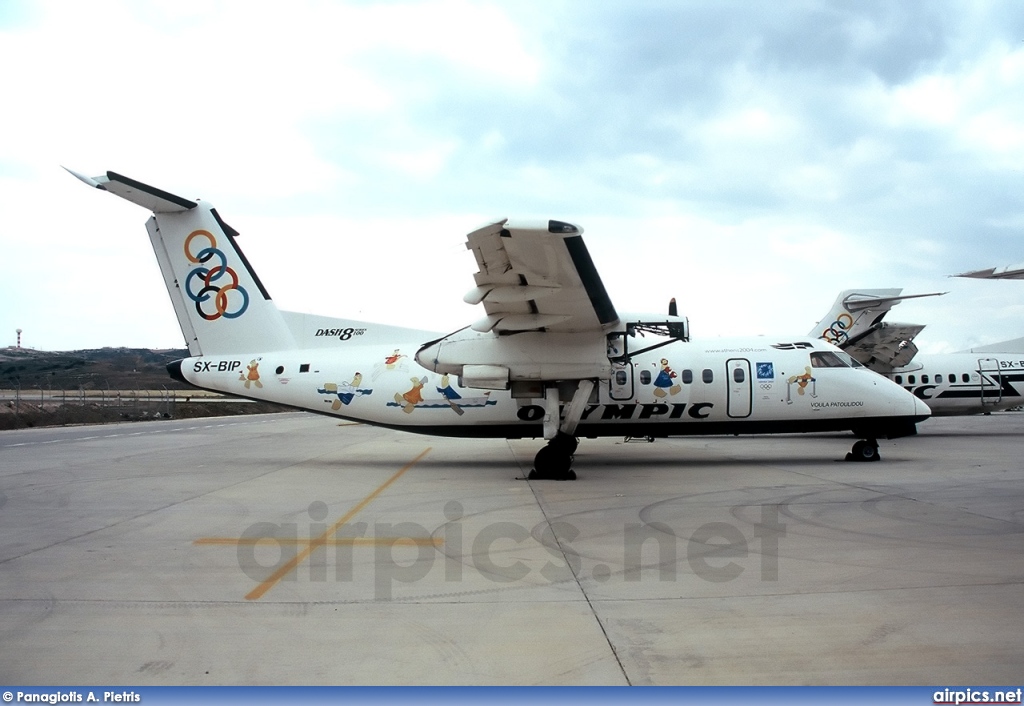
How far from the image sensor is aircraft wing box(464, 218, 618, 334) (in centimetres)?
1030

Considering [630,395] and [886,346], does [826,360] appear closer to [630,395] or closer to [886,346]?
[630,395]

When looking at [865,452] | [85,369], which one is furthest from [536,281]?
[85,369]

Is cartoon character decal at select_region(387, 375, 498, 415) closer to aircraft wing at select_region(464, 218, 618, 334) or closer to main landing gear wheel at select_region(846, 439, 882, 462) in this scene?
aircraft wing at select_region(464, 218, 618, 334)

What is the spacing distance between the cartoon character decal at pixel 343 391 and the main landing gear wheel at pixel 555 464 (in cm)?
388

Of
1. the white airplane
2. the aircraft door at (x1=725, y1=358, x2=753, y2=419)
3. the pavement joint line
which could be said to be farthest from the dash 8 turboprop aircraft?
the white airplane

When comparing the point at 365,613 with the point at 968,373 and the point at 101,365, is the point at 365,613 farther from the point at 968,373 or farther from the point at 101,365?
the point at 101,365

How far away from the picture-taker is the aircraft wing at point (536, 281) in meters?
10.3

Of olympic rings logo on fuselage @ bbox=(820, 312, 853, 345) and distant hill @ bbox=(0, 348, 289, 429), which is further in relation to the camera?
distant hill @ bbox=(0, 348, 289, 429)

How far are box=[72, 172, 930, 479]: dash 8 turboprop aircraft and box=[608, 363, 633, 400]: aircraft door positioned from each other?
23 millimetres

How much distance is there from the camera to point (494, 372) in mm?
13414

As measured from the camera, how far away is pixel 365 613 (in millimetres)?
5273

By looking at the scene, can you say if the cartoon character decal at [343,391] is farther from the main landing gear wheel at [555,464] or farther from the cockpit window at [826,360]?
the cockpit window at [826,360]

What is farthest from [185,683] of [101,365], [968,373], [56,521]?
[101,365]

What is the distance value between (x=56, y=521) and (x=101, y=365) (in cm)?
11529
